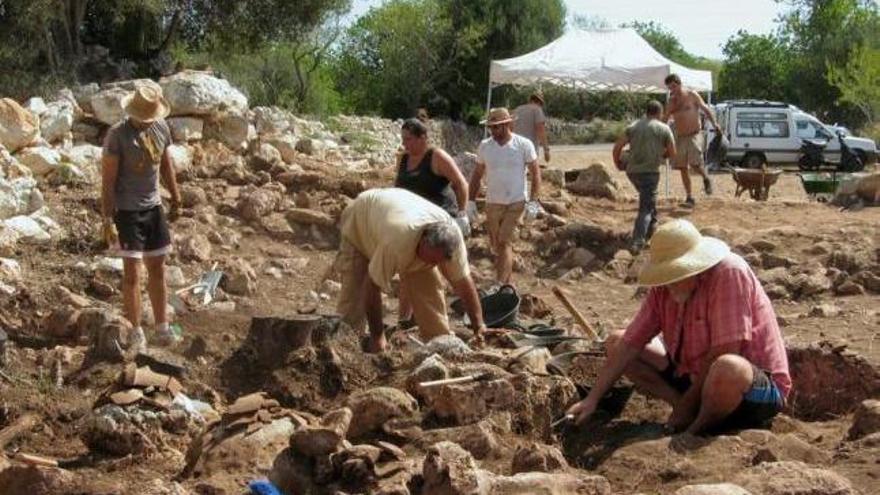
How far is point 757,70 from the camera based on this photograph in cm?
5862

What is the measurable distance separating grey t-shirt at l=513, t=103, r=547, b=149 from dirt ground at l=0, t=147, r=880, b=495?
1018 millimetres

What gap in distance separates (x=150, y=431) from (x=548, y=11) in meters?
39.6

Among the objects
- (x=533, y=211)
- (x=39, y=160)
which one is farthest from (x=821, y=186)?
(x=39, y=160)

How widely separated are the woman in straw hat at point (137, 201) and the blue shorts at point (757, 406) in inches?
145

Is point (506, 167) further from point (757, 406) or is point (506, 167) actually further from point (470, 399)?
point (757, 406)

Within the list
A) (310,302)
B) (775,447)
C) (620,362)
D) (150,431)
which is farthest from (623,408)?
(310,302)

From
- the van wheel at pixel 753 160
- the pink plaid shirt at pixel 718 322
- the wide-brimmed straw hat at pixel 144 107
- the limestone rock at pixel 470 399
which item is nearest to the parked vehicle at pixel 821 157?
the van wheel at pixel 753 160

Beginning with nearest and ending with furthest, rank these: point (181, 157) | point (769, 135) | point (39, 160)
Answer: point (39, 160) < point (181, 157) < point (769, 135)

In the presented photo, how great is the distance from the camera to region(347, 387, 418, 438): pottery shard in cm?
603

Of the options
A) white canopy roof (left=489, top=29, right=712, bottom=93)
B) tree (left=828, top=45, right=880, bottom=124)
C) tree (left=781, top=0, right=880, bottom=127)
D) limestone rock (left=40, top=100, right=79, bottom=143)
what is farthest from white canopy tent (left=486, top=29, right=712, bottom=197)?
tree (left=781, top=0, right=880, bottom=127)

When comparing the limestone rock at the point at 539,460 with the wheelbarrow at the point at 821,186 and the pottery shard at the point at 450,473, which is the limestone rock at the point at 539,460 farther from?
the wheelbarrow at the point at 821,186

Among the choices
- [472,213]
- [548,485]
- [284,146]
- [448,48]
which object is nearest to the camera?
[548,485]

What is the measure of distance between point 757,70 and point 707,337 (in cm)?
5486

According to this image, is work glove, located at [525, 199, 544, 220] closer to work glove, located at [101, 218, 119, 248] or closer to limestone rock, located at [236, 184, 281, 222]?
limestone rock, located at [236, 184, 281, 222]
